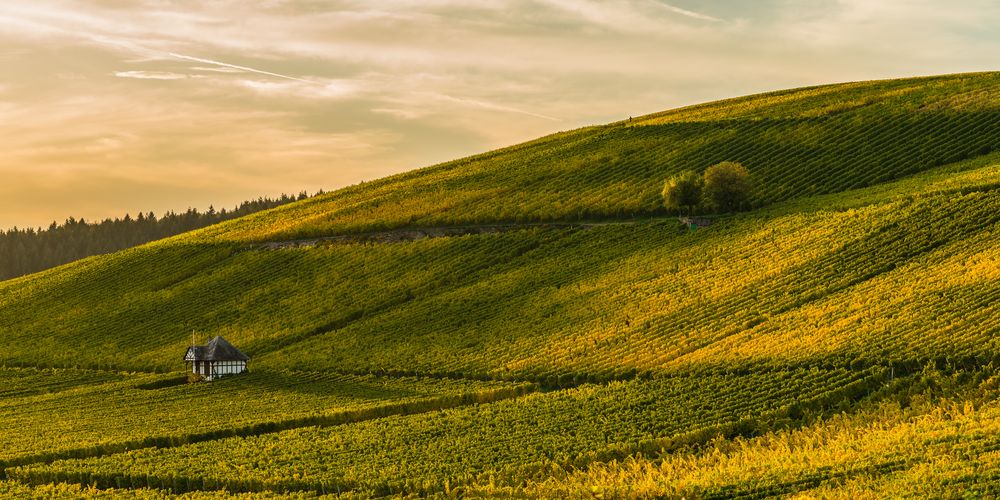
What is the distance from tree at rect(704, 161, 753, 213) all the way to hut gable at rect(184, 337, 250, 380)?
45.2 m

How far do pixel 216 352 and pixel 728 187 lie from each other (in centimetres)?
4874

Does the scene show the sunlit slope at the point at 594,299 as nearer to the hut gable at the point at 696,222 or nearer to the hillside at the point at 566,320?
the hillside at the point at 566,320

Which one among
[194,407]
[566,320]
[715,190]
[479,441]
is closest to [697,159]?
[715,190]

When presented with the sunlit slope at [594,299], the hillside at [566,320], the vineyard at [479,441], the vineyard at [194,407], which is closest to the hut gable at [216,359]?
the vineyard at [194,407]

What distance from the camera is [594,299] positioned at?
276 feet

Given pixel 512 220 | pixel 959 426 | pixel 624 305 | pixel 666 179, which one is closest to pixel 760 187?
pixel 666 179

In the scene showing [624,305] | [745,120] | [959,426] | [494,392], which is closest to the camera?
[959,426]

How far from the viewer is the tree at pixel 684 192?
102062 millimetres

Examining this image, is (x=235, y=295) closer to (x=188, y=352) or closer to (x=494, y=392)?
(x=188, y=352)

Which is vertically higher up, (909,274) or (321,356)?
(909,274)

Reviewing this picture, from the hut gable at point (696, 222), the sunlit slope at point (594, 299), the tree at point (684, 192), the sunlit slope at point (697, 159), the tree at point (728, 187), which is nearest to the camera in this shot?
the sunlit slope at point (594, 299)

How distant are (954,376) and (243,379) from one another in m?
51.4

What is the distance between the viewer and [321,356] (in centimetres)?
8425

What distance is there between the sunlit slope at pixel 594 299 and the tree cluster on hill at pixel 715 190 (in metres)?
3.04
